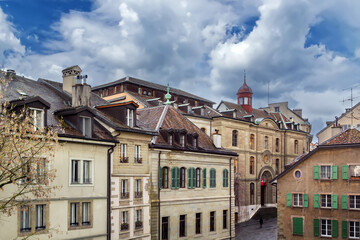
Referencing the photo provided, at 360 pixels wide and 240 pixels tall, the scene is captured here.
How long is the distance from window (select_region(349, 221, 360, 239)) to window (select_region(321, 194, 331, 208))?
223 centimetres

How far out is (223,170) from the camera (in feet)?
133

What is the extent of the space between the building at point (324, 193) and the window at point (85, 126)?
1908 centimetres

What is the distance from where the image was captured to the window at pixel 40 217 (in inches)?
951

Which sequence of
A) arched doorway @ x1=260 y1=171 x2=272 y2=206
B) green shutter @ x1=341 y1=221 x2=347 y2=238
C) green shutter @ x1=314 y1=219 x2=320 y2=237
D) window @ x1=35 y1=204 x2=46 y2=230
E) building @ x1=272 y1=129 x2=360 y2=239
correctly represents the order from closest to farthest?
window @ x1=35 y1=204 x2=46 y2=230 → green shutter @ x1=341 y1=221 x2=347 y2=238 → building @ x1=272 y1=129 x2=360 y2=239 → green shutter @ x1=314 y1=219 x2=320 y2=237 → arched doorway @ x1=260 y1=171 x2=272 y2=206

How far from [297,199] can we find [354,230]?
5199 millimetres

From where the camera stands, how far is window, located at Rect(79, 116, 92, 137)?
88.2 ft

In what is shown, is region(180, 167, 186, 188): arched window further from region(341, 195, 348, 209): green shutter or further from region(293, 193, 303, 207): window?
region(341, 195, 348, 209): green shutter

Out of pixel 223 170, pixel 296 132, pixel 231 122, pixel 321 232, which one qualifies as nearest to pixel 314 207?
pixel 321 232

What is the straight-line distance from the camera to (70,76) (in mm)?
32906

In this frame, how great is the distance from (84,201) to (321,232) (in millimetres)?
20278

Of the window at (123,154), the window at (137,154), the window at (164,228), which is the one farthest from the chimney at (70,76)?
the window at (164,228)

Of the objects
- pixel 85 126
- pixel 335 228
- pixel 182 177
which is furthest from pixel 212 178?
pixel 85 126

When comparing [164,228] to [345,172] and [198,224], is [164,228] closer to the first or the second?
[198,224]

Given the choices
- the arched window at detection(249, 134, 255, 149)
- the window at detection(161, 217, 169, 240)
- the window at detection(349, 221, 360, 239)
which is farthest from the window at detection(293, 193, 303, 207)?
the arched window at detection(249, 134, 255, 149)
